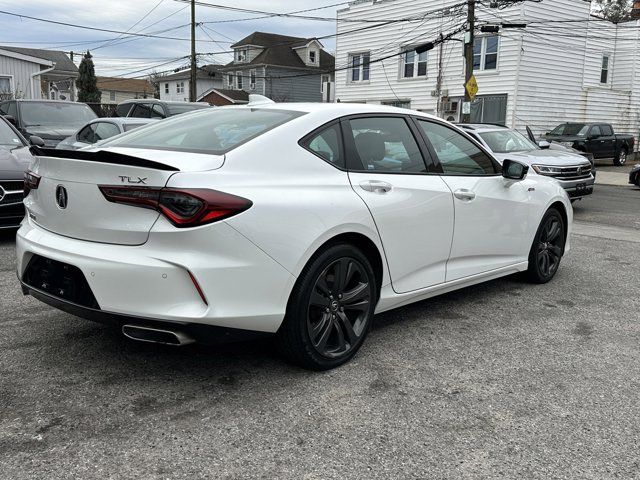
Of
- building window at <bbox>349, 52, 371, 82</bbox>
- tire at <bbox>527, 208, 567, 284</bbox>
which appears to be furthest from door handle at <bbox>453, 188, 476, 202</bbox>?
building window at <bbox>349, 52, 371, 82</bbox>

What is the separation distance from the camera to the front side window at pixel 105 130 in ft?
33.3

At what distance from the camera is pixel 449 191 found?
4.18 m

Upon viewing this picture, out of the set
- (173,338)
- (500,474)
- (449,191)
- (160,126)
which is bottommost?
(500,474)

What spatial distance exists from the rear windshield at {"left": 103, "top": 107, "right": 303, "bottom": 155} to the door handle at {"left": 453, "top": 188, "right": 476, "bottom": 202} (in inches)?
52.3

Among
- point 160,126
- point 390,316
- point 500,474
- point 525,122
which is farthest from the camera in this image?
point 525,122

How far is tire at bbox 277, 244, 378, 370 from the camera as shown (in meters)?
3.22

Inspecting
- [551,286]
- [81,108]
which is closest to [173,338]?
[551,286]

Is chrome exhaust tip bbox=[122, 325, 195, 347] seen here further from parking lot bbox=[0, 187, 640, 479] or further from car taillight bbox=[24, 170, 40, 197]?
car taillight bbox=[24, 170, 40, 197]

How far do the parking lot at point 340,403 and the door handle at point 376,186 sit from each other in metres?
1.02

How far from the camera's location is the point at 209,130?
366 centimetres

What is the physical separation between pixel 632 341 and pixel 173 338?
10.2ft

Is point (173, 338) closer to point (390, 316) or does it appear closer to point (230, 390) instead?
point (230, 390)

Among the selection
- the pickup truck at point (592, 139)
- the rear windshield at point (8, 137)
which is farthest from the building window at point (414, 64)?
the rear windshield at point (8, 137)

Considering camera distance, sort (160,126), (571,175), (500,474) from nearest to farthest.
Answer: (500,474), (160,126), (571,175)
